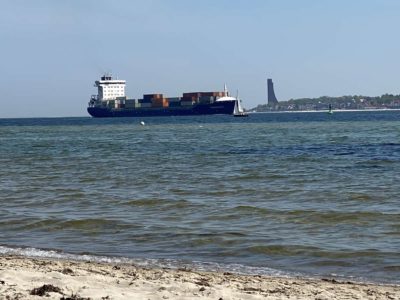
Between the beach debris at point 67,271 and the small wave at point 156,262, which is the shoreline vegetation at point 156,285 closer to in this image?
the beach debris at point 67,271

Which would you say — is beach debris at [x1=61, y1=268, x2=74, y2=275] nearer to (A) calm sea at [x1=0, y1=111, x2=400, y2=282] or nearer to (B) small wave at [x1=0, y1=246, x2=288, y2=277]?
(B) small wave at [x1=0, y1=246, x2=288, y2=277]

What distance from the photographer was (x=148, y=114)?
446 feet

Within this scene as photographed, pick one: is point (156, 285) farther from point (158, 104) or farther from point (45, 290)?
point (158, 104)

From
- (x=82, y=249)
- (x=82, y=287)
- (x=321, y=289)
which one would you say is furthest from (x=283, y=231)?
(x=82, y=287)

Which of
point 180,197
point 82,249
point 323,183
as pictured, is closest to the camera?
point 82,249

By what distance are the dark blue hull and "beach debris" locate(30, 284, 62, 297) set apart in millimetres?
123482

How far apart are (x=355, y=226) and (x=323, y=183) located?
256 inches

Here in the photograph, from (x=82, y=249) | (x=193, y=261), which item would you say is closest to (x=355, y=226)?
(x=193, y=261)

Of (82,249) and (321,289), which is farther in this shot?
(82,249)

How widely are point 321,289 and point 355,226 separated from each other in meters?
4.49

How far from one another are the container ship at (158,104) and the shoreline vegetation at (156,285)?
→ 122290mm


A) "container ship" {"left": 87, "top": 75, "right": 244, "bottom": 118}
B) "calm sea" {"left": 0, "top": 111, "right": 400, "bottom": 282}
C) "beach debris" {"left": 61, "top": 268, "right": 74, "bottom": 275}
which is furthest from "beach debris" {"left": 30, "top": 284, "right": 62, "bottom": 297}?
"container ship" {"left": 87, "top": 75, "right": 244, "bottom": 118}

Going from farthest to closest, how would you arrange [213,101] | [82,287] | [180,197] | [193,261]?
[213,101] → [180,197] → [193,261] → [82,287]

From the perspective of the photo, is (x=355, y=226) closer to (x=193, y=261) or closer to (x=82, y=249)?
(x=193, y=261)
